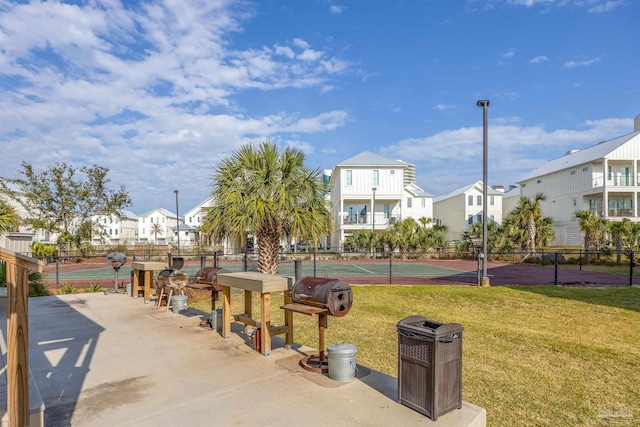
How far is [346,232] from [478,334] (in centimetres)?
3131

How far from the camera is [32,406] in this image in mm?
3023

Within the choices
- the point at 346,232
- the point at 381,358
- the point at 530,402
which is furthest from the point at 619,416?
the point at 346,232

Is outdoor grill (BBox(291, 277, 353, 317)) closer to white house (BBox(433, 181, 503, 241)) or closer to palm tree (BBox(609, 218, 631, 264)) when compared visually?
palm tree (BBox(609, 218, 631, 264))

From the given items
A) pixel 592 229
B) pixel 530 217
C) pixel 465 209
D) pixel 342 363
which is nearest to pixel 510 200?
pixel 465 209

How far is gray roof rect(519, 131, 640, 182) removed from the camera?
3395 cm

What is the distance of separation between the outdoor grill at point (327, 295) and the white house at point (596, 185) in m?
35.4

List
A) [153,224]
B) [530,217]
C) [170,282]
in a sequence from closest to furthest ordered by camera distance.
→ [170,282] → [530,217] → [153,224]

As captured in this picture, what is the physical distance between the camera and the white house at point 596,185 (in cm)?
3328

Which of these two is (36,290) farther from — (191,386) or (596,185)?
(596,185)

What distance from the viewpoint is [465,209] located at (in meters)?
44.2

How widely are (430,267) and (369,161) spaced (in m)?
16.3

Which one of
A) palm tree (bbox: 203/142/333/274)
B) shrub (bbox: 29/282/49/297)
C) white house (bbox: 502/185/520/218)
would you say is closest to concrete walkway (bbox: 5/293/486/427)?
palm tree (bbox: 203/142/333/274)

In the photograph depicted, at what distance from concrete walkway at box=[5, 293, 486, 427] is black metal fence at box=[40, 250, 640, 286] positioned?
855 centimetres

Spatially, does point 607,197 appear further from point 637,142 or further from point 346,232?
point 346,232
